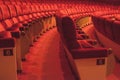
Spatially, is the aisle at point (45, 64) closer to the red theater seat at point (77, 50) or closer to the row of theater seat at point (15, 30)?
the row of theater seat at point (15, 30)

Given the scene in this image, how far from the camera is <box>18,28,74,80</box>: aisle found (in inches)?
54.4

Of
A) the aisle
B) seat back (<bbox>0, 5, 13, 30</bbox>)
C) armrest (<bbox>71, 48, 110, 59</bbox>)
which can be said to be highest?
seat back (<bbox>0, 5, 13, 30</bbox>)

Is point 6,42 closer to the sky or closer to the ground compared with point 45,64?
closer to the sky

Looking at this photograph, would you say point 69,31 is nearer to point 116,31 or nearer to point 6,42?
point 6,42

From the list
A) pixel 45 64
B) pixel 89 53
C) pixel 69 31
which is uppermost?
pixel 69 31

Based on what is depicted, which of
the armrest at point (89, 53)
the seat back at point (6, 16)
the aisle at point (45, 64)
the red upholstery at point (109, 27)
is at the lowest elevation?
the aisle at point (45, 64)

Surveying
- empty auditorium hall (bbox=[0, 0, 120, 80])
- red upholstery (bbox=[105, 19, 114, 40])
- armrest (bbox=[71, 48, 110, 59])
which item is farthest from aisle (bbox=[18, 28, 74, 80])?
red upholstery (bbox=[105, 19, 114, 40])

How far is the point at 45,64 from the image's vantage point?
1.63 metres

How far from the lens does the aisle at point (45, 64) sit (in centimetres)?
138

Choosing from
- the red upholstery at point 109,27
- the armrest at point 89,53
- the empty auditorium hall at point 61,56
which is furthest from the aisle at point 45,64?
the red upholstery at point 109,27

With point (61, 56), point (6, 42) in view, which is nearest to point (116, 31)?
point (61, 56)

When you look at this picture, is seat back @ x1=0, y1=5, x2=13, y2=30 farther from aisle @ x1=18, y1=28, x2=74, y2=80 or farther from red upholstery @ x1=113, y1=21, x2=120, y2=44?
red upholstery @ x1=113, y1=21, x2=120, y2=44

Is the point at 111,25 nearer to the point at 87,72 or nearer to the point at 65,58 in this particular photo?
the point at 65,58

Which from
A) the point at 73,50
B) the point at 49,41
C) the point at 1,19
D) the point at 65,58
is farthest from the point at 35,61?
the point at 49,41
